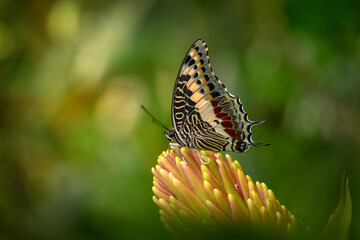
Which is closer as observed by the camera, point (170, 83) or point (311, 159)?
point (311, 159)

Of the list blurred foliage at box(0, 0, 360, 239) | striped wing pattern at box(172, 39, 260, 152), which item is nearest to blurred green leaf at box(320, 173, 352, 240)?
blurred foliage at box(0, 0, 360, 239)

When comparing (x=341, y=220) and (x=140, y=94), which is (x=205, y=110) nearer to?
(x=341, y=220)

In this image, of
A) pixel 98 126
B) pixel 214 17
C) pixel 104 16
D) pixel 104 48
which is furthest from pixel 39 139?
pixel 214 17

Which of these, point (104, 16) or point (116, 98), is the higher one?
point (104, 16)

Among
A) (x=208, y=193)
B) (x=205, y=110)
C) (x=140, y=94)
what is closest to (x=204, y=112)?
(x=205, y=110)

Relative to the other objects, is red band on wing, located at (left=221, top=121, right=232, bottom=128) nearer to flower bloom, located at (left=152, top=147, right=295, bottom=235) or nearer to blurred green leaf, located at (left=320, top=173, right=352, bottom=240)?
flower bloom, located at (left=152, top=147, right=295, bottom=235)

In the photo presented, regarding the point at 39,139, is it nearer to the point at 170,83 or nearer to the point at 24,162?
the point at 24,162

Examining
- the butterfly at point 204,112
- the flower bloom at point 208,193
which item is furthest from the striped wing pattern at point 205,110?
the flower bloom at point 208,193
